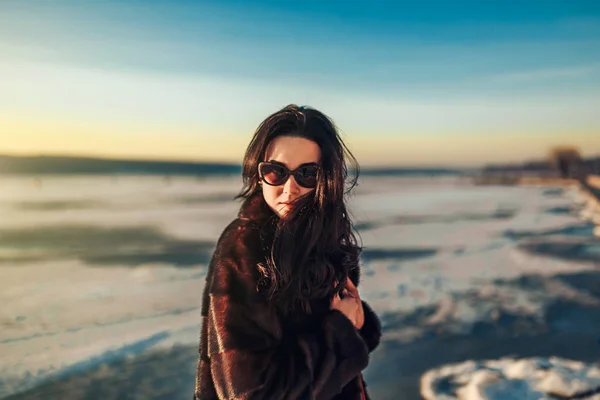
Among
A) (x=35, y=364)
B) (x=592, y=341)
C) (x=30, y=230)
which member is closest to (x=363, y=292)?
(x=592, y=341)

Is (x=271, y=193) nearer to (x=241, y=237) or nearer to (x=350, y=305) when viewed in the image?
(x=241, y=237)

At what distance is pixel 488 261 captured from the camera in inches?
348

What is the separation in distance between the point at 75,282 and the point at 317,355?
265 inches

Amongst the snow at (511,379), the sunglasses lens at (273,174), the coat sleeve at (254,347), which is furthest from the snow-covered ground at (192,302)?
the coat sleeve at (254,347)

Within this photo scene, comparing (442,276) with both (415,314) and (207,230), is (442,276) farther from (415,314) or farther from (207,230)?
(207,230)

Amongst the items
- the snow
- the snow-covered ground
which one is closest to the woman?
the snow-covered ground

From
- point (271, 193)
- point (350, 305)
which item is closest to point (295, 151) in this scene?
point (271, 193)

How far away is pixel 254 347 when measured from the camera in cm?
117

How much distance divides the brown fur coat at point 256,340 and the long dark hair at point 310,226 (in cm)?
6

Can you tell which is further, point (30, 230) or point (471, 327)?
point (30, 230)

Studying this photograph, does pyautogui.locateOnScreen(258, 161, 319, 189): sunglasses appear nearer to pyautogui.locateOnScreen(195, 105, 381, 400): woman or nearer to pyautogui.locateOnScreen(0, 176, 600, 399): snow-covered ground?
pyautogui.locateOnScreen(195, 105, 381, 400): woman

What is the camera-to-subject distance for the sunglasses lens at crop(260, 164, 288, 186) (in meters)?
1.36

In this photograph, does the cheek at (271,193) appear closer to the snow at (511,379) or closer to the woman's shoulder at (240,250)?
the woman's shoulder at (240,250)

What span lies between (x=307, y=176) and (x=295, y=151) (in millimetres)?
79
